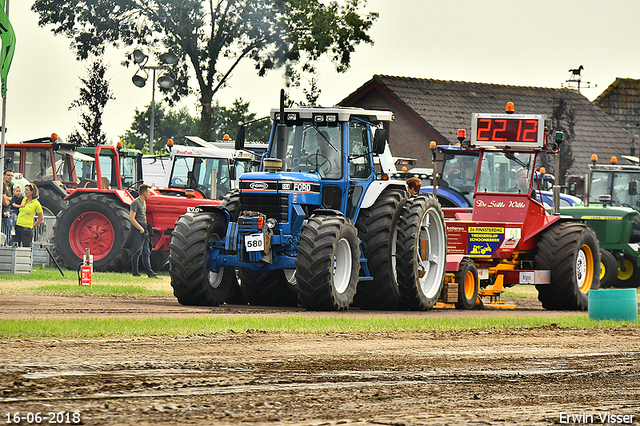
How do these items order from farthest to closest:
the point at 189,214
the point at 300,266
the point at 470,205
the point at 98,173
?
the point at 98,173
the point at 470,205
the point at 189,214
the point at 300,266

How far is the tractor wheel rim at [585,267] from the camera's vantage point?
17.2 m

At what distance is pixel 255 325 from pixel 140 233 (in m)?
10.1

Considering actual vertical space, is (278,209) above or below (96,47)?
below

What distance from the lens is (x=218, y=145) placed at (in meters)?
26.4

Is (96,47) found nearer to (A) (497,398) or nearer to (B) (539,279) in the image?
(B) (539,279)

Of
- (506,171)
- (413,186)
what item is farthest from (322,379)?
(506,171)

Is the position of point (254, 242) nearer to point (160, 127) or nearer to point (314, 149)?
point (314, 149)

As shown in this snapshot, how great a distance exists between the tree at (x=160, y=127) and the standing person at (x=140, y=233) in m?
49.1

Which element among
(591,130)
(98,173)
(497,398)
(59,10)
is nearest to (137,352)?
(497,398)

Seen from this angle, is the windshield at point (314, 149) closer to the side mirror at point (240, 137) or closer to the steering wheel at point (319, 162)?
the steering wheel at point (319, 162)

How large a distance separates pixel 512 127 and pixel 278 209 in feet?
17.0

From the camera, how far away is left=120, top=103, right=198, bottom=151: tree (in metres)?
77.4

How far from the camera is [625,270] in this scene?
888 inches

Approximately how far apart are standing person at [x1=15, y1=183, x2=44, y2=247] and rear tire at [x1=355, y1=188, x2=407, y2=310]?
8.58 meters
